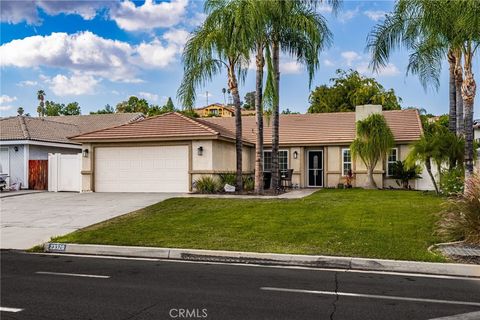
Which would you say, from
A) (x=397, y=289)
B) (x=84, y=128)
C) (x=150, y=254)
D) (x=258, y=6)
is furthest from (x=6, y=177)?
(x=397, y=289)

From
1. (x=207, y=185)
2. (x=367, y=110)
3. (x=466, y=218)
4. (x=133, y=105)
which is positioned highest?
(x=133, y=105)

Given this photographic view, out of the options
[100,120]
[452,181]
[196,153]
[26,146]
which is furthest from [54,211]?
[100,120]

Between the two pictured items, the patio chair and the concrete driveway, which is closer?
the concrete driveway

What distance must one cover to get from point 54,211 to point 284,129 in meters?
15.2

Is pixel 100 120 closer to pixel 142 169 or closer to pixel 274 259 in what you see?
pixel 142 169

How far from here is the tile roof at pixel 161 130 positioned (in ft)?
71.5

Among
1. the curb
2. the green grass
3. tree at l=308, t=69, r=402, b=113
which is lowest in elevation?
the curb

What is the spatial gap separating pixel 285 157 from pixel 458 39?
1347 centimetres

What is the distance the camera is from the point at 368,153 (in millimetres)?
24203

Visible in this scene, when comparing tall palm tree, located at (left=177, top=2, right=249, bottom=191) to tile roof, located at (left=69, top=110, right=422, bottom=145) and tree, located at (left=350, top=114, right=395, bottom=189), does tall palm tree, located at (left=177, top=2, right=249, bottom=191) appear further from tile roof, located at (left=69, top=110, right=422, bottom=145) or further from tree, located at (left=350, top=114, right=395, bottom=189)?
tree, located at (left=350, top=114, right=395, bottom=189)

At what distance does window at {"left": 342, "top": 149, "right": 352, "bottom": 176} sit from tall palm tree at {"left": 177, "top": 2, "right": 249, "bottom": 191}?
7935 millimetres

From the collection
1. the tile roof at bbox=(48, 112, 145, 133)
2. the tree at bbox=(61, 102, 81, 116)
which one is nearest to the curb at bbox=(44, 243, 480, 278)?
the tile roof at bbox=(48, 112, 145, 133)

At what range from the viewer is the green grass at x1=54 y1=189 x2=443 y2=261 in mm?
10984

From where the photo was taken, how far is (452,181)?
1770 cm
